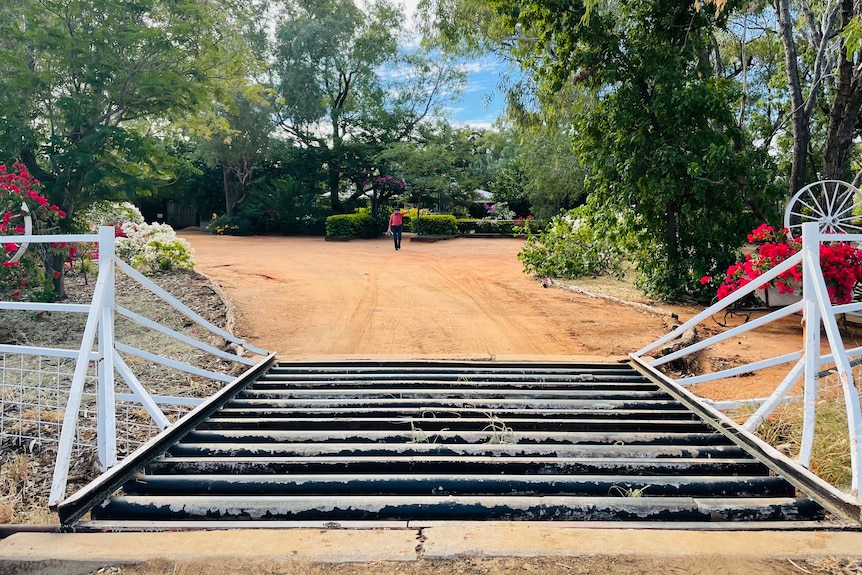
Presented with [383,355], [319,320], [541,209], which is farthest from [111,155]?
[541,209]

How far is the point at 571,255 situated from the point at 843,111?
15.8 ft

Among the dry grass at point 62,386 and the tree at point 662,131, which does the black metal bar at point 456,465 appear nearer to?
the dry grass at point 62,386

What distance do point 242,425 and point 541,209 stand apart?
2364 cm

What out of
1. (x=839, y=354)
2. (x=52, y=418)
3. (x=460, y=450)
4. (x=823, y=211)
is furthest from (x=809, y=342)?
(x=823, y=211)

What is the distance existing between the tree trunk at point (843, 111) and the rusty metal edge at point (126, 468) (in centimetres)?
905

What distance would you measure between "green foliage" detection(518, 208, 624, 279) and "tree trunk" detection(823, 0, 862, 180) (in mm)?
3546

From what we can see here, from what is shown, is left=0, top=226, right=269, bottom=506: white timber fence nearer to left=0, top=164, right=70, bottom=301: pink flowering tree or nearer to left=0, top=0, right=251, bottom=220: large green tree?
left=0, top=164, right=70, bottom=301: pink flowering tree

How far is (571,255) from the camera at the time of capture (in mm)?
11883

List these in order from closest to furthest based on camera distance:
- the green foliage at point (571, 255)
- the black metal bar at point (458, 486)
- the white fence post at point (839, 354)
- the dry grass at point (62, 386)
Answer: the white fence post at point (839, 354)
the black metal bar at point (458, 486)
the dry grass at point (62, 386)
the green foliage at point (571, 255)

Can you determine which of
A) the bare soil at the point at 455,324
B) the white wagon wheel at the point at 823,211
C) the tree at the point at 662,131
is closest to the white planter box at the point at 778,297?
the bare soil at the point at 455,324

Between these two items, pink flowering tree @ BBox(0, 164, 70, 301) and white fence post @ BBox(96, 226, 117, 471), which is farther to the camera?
pink flowering tree @ BBox(0, 164, 70, 301)

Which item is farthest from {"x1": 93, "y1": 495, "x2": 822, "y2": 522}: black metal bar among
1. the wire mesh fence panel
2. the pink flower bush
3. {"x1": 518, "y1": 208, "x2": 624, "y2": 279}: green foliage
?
{"x1": 518, "y1": 208, "x2": 624, "y2": 279}: green foliage

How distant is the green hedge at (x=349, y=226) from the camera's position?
21547 mm

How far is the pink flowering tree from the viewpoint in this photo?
6.38 metres
